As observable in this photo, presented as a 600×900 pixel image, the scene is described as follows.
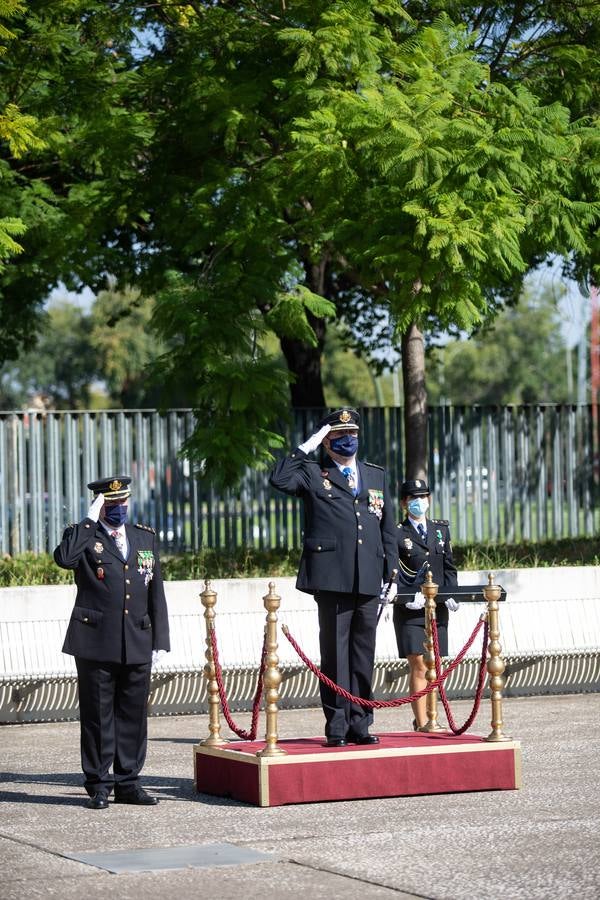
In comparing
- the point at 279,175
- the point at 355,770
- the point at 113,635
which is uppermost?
the point at 279,175

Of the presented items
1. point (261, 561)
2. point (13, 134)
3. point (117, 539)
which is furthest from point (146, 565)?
point (261, 561)

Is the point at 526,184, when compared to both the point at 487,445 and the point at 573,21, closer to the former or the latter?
the point at 573,21

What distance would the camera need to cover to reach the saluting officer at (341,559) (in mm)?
9289

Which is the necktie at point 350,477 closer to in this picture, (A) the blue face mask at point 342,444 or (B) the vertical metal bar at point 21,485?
(A) the blue face mask at point 342,444

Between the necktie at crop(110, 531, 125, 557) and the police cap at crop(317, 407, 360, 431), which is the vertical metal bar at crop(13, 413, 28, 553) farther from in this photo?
the police cap at crop(317, 407, 360, 431)

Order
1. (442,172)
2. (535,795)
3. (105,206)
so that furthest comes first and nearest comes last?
(105,206) → (442,172) → (535,795)

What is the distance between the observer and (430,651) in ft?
34.4

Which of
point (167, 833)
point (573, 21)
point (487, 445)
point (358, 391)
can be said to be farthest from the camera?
point (358, 391)

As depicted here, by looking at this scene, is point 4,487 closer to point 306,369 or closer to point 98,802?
point 306,369

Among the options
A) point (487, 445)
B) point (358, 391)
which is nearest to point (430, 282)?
point (487, 445)

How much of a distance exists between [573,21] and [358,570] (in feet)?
36.4

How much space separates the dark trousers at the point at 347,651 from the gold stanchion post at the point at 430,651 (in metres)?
0.82

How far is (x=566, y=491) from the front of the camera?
2167cm

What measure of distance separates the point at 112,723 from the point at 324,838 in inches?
74.6
